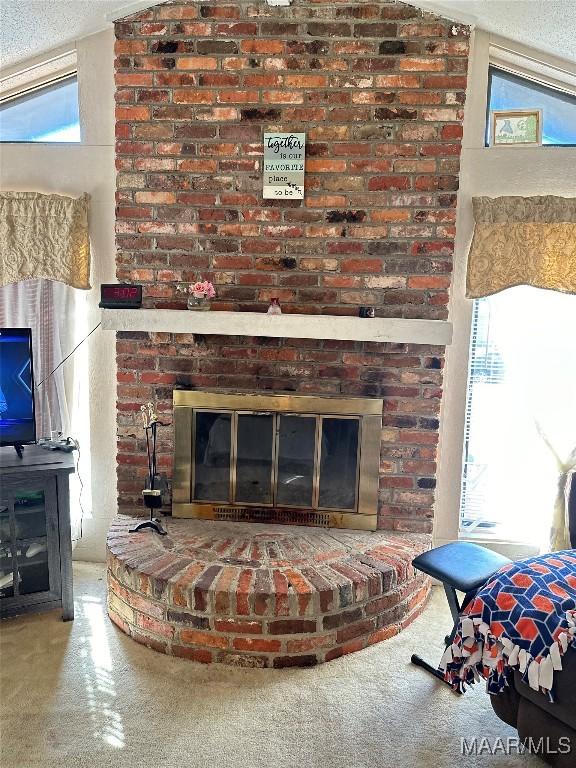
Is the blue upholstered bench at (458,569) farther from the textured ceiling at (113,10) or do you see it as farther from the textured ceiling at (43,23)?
the textured ceiling at (43,23)

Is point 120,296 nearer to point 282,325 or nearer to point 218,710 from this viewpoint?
point 282,325

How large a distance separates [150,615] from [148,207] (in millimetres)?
1880

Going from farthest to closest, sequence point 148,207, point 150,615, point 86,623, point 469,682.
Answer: point 148,207 → point 86,623 → point 150,615 → point 469,682

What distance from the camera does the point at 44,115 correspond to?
294 cm

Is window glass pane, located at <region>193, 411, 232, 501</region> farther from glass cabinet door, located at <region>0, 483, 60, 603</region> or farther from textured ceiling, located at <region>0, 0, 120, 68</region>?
textured ceiling, located at <region>0, 0, 120, 68</region>

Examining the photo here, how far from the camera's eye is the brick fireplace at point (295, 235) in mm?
2604

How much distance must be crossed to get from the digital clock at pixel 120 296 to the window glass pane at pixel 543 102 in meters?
1.91

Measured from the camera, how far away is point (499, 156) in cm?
271

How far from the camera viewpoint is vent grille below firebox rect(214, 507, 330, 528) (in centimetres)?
290

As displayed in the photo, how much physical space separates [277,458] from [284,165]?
141cm

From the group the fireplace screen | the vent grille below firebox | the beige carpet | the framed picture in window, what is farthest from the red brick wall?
the beige carpet

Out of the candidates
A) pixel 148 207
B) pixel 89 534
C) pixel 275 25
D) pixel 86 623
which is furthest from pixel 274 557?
pixel 275 25

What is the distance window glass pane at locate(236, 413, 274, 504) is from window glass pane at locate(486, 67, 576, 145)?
187cm

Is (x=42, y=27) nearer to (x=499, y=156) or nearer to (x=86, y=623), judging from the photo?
(x=499, y=156)
